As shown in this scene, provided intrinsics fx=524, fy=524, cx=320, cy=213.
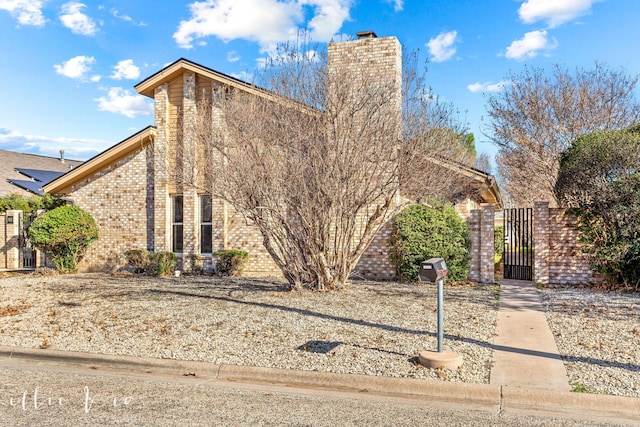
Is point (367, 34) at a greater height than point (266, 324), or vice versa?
point (367, 34)

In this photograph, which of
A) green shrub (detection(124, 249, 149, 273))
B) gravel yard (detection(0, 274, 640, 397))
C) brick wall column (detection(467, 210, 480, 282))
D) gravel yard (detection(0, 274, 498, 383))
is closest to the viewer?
gravel yard (detection(0, 274, 640, 397))

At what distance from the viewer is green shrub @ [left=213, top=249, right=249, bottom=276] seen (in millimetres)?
14844

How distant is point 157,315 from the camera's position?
895 centimetres

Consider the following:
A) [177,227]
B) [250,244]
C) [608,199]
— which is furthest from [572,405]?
[177,227]

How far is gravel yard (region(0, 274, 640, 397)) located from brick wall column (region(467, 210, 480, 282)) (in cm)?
126

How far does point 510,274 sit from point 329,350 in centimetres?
907

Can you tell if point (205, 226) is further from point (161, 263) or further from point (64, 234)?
point (64, 234)

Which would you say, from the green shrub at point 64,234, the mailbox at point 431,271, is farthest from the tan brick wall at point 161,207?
the mailbox at point 431,271

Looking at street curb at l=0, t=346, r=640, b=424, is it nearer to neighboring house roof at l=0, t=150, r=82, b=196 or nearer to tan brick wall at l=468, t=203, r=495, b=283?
tan brick wall at l=468, t=203, r=495, b=283

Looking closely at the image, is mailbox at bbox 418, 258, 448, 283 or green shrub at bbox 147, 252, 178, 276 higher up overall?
mailbox at bbox 418, 258, 448, 283

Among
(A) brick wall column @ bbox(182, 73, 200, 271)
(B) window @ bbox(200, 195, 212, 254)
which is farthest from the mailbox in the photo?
(B) window @ bbox(200, 195, 212, 254)

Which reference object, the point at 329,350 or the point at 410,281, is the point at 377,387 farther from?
the point at 410,281

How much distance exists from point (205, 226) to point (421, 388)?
11.4 m

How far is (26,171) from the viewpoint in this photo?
28.2 metres
